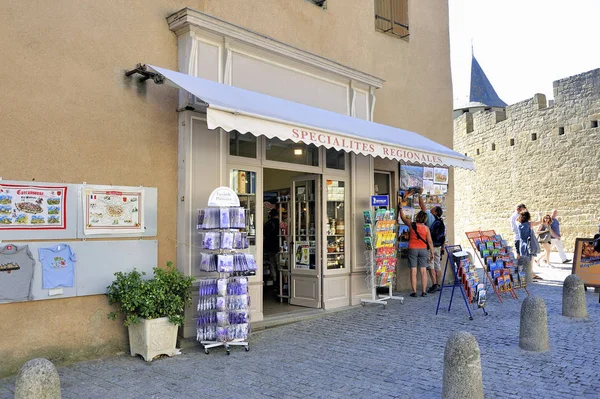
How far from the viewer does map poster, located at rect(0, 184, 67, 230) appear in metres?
4.96

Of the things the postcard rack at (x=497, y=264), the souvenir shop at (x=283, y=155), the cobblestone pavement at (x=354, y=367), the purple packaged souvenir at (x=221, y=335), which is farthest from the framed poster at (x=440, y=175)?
the purple packaged souvenir at (x=221, y=335)

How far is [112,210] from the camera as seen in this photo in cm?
569

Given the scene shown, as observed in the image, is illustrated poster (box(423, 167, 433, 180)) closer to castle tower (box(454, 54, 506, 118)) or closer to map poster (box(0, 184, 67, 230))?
map poster (box(0, 184, 67, 230))

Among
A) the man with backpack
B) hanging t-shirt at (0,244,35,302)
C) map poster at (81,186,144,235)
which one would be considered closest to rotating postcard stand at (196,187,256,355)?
map poster at (81,186,144,235)

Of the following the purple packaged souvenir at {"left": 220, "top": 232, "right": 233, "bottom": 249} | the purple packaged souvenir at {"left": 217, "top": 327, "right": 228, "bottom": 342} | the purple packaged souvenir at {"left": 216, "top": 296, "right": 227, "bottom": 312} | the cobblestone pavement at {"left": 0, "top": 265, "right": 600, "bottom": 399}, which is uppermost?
the purple packaged souvenir at {"left": 220, "top": 232, "right": 233, "bottom": 249}

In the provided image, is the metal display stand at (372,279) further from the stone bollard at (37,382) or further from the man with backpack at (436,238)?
the stone bollard at (37,382)

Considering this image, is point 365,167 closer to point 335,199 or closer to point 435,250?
point 335,199

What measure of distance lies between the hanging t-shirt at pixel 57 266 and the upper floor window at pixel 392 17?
7.44m

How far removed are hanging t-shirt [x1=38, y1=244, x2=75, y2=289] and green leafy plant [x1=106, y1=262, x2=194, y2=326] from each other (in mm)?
461

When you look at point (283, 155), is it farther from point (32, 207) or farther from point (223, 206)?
point (32, 207)

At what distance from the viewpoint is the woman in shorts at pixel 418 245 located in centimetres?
916

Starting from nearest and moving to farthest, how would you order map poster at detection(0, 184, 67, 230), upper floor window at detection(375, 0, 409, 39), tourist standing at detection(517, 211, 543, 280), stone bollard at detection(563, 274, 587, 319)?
map poster at detection(0, 184, 67, 230) → stone bollard at detection(563, 274, 587, 319) → upper floor window at detection(375, 0, 409, 39) → tourist standing at detection(517, 211, 543, 280)

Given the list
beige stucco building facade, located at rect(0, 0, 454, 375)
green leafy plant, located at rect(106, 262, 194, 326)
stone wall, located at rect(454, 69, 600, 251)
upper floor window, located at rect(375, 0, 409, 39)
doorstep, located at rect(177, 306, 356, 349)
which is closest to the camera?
beige stucco building facade, located at rect(0, 0, 454, 375)

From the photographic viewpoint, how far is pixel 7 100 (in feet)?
16.4
